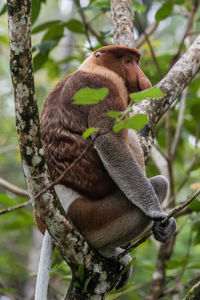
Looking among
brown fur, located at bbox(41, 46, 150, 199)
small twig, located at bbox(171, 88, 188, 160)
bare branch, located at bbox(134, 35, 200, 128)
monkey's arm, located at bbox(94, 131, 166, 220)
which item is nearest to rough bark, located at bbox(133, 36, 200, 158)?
bare branch, located at bbox(134, 35, 200, 128)

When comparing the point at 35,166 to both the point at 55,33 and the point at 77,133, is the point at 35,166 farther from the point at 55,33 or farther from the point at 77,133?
the point at 55,33

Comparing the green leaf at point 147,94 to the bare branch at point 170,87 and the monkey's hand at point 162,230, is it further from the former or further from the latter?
the bare branch at point 170,87

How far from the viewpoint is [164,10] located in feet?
14.1

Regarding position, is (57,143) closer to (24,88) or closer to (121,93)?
(121,93)

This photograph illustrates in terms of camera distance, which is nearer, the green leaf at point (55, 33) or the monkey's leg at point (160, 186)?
the monkey's leg at point (160, 186)

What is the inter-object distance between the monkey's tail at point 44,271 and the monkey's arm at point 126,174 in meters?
0.58

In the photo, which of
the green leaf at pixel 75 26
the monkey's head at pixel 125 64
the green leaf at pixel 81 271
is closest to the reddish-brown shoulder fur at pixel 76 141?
the monkey's head at pixel 125 64

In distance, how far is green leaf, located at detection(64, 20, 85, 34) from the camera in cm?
449

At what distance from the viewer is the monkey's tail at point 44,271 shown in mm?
2553

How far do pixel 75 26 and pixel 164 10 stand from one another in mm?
938

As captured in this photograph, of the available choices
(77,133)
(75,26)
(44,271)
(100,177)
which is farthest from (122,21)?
(44,271)

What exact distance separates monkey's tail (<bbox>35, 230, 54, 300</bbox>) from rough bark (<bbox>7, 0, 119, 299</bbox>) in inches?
7.1

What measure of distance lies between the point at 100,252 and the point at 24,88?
1.19 metres

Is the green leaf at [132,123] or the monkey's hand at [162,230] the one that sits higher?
the green leaf at [132,123]
